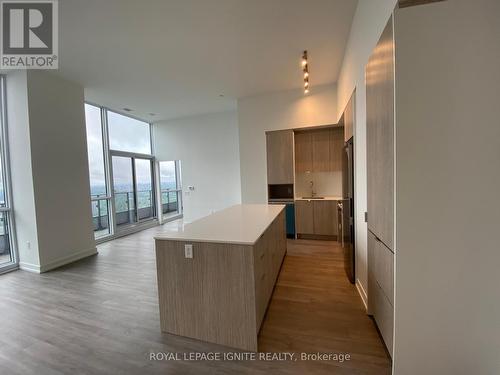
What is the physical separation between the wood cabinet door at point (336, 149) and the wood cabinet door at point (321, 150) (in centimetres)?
8

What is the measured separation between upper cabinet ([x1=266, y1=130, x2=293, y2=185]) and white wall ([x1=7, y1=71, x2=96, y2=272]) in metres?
3.80

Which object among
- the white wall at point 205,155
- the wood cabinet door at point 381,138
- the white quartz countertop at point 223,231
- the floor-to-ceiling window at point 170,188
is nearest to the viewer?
the wood cabinet door at point 381,138

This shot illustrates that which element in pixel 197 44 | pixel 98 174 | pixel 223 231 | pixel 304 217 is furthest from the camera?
pixel 98 174

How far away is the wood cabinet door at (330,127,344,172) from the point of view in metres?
4.73

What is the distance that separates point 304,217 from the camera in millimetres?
4691

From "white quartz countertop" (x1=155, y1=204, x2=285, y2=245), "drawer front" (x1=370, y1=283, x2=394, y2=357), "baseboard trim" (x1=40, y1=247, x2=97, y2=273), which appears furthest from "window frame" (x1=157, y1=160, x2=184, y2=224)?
"drawer front" (x1=370, y1=283, x2=394, y2=357)

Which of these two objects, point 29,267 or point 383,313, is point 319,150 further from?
point 29,267

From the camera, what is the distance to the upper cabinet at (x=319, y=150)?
4762mm

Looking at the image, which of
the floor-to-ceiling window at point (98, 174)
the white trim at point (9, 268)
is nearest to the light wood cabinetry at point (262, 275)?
the white trim at point (9, 268)

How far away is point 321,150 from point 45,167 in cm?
517

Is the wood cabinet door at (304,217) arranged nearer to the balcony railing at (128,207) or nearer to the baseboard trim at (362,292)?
the baseboard trim at (362,292)

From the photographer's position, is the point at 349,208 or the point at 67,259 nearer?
the point at 349,208

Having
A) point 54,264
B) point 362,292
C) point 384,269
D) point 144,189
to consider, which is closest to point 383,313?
point 384,269

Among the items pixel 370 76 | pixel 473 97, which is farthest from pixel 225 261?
pixel 370 76
